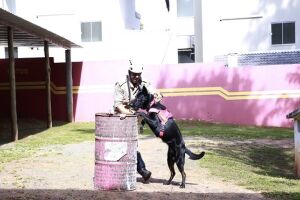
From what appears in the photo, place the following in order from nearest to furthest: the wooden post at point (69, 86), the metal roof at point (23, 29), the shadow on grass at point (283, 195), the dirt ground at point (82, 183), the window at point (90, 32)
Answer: the dirt ground at point (82, 183) < the shadow on grass at point (283, 195) < the metal roof at point (23, 29) < the wooden post at point (69, 86) < the window at point (90, 32)

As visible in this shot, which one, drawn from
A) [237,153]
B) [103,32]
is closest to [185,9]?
[103,32]

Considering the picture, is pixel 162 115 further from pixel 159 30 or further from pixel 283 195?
pixel 159 30

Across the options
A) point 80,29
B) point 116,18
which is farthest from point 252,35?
point 80,29

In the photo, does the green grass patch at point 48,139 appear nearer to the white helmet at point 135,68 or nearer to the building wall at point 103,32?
the white helmet at point 135,68

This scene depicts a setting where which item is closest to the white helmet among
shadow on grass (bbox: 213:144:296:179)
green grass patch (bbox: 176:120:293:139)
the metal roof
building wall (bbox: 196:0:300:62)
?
shadow on grass (bbox: 213:144:296:179)

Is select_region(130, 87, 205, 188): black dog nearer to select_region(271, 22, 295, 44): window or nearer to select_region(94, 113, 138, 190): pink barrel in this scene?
select_region(94, 113, 138, 190): pink barrel

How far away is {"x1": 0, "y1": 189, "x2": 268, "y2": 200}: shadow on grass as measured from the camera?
22.9ft

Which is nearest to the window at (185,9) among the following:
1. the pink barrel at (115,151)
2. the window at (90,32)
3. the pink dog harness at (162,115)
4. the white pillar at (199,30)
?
the white pillar at (199,30)

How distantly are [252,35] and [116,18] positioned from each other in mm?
6667

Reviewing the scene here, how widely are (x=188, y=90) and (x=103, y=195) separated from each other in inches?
506

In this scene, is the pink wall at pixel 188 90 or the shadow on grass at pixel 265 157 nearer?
the shadow on grass at pixel 265 157

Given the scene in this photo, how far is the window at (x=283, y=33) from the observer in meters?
25.2

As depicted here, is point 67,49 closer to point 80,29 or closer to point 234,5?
point 80,29

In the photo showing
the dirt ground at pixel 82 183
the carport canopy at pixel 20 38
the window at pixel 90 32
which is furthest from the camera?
the window at pixel 90 32
